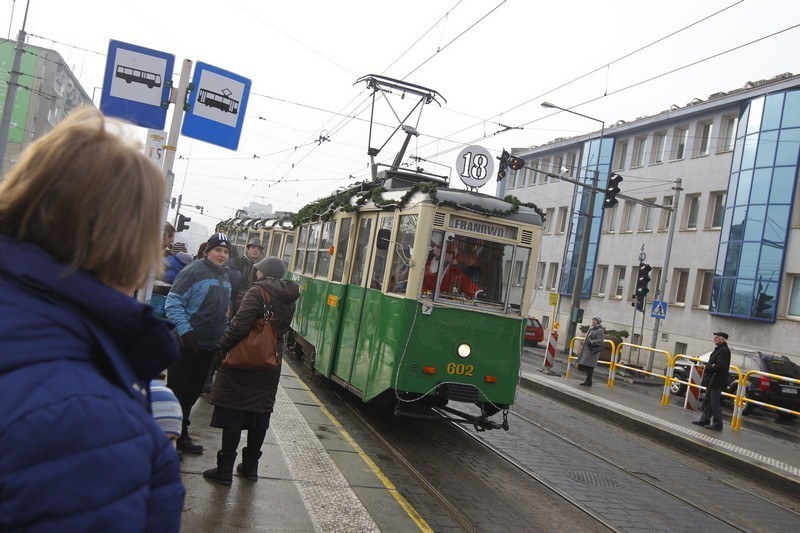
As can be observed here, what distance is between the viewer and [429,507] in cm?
665

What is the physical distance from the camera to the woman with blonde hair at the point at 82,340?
1.22m

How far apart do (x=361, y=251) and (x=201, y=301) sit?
4721 millimetres

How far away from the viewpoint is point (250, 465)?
6184mm

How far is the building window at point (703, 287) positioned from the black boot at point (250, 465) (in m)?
32.2

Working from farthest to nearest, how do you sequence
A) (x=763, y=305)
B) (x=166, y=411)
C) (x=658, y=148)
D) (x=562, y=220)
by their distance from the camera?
(x=562, y=220), (x=658, y=148), (x=763, y=305), (x=166, y=411)

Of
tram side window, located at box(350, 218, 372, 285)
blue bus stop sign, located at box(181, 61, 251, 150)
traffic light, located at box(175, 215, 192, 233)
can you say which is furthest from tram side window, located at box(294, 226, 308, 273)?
traffic light, located at box(175, 215, 192, 233)

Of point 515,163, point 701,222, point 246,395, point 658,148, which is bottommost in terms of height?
point 246,395

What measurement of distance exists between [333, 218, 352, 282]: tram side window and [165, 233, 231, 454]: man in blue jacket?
509cm

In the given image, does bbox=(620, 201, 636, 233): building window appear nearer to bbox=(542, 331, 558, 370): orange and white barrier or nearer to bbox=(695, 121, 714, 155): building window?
bbox=(695, 121, 714, 155): building window

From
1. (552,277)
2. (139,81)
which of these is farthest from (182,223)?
(139,81)

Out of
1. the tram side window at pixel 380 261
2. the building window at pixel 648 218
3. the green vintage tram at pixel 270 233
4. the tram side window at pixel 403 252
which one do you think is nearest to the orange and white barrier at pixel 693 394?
the green vintage tram at pixel 270 233

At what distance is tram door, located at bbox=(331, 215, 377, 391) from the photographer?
34.6ft

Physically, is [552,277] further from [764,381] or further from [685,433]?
[685,433]

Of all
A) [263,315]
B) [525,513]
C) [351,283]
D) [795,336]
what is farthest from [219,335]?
[795,336]
